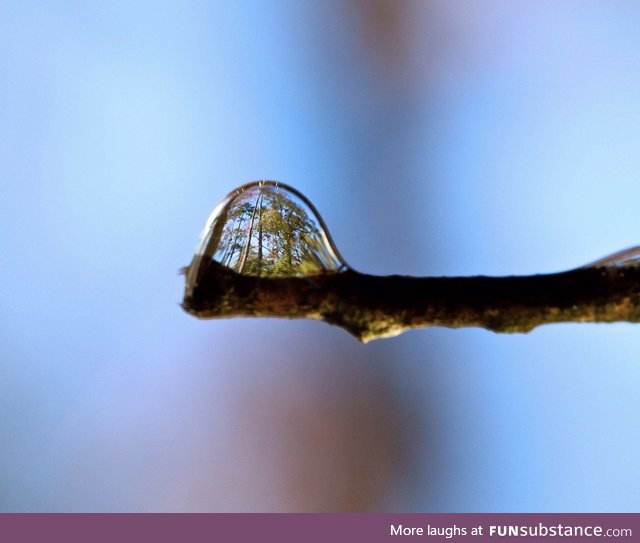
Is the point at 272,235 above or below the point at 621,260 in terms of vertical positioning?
above

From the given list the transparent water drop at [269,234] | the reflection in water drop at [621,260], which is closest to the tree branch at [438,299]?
the reflection in water drop at [621,260]

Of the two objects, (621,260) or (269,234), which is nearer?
(621,260)

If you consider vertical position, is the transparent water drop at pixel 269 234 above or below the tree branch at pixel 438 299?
above

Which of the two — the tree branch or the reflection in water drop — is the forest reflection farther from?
the reflection in water drop

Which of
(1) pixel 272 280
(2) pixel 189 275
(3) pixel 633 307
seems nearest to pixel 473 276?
(3) pixel 633 307

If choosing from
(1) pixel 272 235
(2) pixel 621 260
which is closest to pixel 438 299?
(2) pixel 621 260

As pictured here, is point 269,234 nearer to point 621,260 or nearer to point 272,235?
point 272,235

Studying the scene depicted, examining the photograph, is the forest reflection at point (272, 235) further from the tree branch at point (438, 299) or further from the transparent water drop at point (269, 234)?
the tree branch at point (438, 299)
